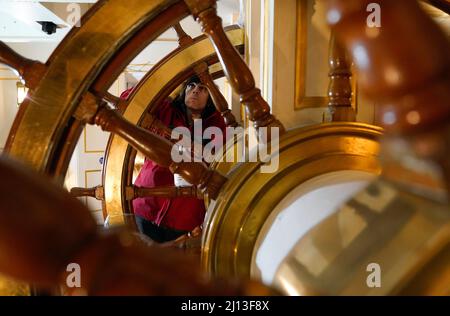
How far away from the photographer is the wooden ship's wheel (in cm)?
17

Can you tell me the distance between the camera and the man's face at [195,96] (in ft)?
5.27

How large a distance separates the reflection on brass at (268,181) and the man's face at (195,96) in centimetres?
117

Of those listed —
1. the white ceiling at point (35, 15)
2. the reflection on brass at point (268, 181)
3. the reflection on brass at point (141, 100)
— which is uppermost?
the white ceiling at point (35, 15)

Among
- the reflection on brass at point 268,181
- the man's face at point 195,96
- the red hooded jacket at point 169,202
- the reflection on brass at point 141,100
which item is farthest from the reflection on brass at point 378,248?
the man's face at point 195,96

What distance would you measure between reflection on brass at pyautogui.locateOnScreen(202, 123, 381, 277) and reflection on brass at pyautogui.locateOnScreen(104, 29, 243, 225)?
0.72 metres

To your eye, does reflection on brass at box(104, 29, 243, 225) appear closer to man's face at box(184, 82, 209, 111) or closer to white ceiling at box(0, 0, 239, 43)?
man's face at box(184, 82, 209, 111)

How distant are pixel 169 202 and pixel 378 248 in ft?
4.34

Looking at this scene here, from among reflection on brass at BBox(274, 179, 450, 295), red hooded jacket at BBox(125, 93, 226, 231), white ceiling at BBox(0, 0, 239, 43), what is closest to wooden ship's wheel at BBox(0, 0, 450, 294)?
reflection on brass at BBox(274, 179, 450, 295)

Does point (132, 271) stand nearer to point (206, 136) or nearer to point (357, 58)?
point (357, 58)

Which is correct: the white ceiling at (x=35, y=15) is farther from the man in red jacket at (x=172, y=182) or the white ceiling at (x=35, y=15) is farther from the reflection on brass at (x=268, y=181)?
the reflection on brass at (x=268, y=181)

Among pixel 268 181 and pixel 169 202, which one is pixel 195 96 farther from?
pixel 268 181

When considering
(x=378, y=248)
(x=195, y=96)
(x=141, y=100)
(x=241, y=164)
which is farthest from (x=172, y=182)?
(x=378, y=248)

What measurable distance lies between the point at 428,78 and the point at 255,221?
0.31 m
